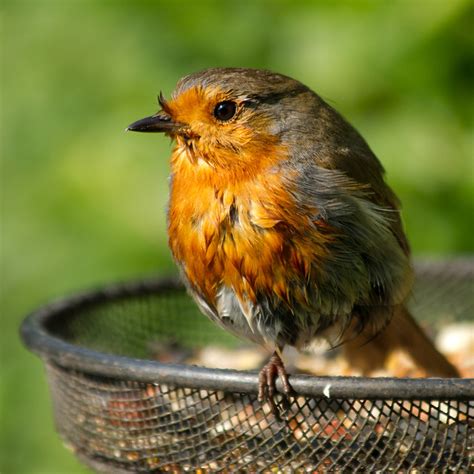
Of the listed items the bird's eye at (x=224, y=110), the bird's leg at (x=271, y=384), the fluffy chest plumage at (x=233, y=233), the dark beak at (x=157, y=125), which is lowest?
the bird's leg at (x=271, y=384)

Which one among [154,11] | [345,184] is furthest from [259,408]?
[154,11]

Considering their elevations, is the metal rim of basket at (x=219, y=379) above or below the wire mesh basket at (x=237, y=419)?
above

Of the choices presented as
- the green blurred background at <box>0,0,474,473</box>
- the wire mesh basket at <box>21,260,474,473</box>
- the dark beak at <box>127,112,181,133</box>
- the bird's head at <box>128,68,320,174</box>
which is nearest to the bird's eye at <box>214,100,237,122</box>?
the bird's head at <box>128,68,320,174</box>

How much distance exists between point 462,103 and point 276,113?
1.90 meters

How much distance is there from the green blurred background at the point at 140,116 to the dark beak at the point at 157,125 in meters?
1.78

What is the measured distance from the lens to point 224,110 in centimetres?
333

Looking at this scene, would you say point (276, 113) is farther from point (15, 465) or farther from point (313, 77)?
point (15, 465)

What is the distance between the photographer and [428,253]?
5.17 meters

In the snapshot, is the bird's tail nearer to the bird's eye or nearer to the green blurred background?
the bird's eye

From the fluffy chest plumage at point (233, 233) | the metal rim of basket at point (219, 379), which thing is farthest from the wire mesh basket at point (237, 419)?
the fluffy chest plumage at point (233, 233)

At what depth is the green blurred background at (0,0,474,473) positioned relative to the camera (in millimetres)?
4965

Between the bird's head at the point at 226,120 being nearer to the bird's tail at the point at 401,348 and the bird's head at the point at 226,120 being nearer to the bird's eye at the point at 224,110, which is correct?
the bird's eye at the point at 224,110

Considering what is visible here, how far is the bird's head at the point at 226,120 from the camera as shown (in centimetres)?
A: 328

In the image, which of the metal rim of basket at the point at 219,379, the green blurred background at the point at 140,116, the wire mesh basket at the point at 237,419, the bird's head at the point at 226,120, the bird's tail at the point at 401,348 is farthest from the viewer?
the green blurred background at the point at 140,116
